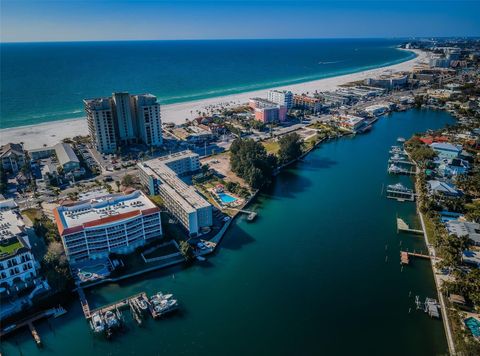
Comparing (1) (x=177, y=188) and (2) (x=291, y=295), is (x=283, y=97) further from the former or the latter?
(2) (x=291, y=295)

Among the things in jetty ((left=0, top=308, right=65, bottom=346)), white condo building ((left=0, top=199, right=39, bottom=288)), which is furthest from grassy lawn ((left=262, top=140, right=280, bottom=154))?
jetty ((left=0, top=308, right=65, bottom=346))

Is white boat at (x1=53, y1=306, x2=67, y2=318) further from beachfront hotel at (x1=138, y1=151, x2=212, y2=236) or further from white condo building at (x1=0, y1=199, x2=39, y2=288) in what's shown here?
beachfront hotel at (x1=138, y1=151, x2=212, y2=236)

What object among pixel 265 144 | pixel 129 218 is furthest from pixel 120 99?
pixel 129 218

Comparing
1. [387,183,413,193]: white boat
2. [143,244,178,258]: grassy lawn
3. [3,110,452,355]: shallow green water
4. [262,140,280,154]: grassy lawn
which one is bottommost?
[3,110,452,355]: shallow green water

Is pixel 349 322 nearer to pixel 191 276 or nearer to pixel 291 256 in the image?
Answer: pixel 291 256

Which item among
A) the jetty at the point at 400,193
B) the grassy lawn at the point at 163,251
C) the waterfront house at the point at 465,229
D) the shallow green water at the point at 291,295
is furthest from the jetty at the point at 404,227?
the grassy lawn at the point at 163,251

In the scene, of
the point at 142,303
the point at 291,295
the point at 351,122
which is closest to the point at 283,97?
the point at 351,122

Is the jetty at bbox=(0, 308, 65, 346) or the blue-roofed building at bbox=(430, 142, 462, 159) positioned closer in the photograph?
the jetty at bbox=(0, 308, 65, 346)
